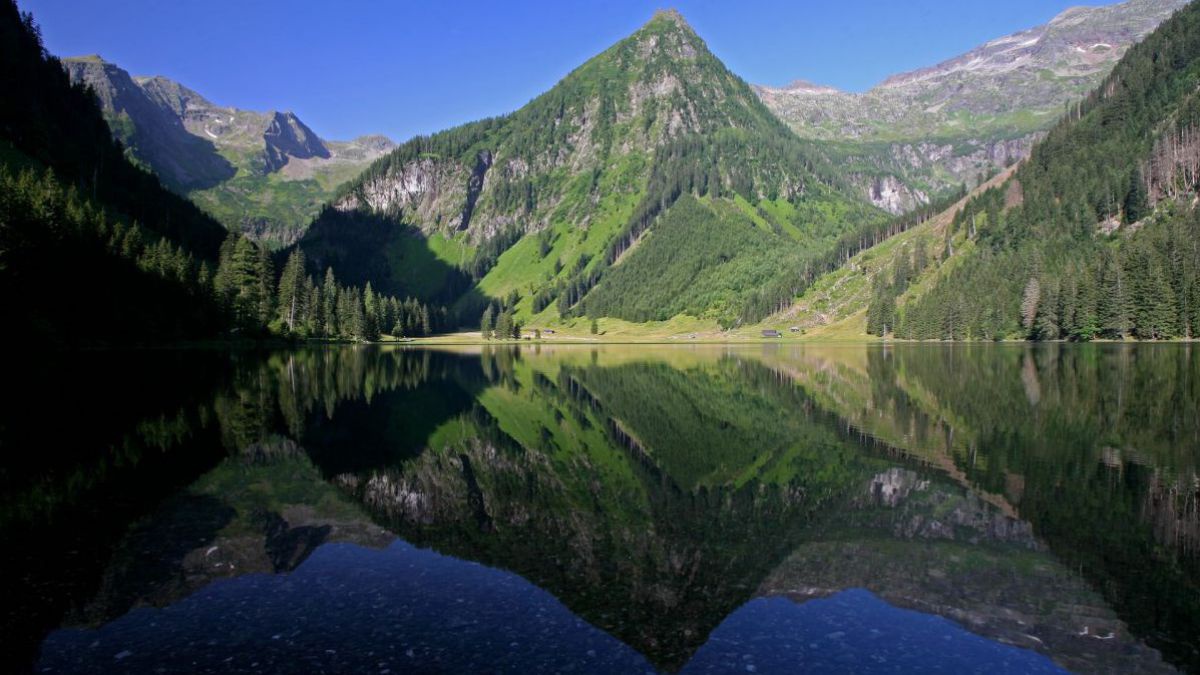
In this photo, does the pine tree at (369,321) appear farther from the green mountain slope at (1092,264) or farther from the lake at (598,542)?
the green mountain slope at (1092,264)

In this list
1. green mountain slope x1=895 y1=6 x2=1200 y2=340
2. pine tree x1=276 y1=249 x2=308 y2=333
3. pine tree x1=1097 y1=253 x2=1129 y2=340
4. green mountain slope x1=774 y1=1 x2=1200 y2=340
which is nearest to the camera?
green mountain slope x1=895 y1=6 x2=1200 y2=340

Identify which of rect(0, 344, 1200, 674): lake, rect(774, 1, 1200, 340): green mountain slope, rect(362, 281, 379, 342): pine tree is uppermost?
rect(774, 1, 1200, 340): green mountain slope

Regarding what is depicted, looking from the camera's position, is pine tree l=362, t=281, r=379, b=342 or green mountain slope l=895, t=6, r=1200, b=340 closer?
green mountain slope l=895, t=6, r=1200, b=340

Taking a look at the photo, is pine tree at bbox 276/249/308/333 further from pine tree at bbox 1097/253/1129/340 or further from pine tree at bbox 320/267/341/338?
pine tree at bbox 1097/253/1129/340

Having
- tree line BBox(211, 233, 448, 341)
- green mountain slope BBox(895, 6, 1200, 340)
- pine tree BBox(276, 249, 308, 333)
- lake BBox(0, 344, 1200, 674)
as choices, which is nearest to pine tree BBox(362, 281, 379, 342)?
tree line BBox(211, 233, 448, 341)

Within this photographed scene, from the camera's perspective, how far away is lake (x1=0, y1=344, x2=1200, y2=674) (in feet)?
41.7

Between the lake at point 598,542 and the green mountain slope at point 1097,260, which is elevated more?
the green mountain slope at point 1097,260

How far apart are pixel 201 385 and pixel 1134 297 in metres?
160

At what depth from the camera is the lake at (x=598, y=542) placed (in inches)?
500

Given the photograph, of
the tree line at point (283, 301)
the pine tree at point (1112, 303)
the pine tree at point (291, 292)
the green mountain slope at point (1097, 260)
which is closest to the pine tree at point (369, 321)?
the tree line at point (283, 301)

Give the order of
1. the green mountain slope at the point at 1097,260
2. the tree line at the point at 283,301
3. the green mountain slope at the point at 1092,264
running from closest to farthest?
the tree line at the point at 283,301 → the green mountain slope at the point at 1097,260 → the green mountain slope at the point at 1092,264

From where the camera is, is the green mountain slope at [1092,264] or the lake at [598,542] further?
the green mountain slope at [1092,264]

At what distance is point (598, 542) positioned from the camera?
1898cm

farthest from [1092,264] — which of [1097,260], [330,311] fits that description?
[330,311]
